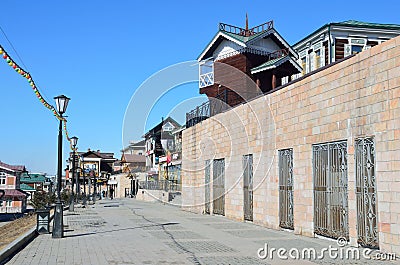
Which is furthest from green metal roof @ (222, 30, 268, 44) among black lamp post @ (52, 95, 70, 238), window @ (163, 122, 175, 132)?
window @ (163, 122, 175, 132)

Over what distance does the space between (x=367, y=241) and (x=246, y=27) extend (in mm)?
20164

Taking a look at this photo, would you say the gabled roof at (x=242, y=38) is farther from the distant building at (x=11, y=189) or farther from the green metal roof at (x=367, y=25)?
the distant building at (x=11, y=189)

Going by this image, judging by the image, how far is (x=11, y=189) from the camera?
57875mm

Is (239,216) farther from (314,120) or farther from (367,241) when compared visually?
(367,241)

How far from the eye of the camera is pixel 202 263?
959 centimetres

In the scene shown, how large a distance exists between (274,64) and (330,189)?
12.6m

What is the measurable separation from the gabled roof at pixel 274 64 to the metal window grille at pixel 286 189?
9.34m

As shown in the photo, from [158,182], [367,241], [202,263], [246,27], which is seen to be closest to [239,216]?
[367,241]

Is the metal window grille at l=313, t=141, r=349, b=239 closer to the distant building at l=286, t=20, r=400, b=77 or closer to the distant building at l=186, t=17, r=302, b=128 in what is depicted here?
the distant building at l=186, t=17, r=302, b=128

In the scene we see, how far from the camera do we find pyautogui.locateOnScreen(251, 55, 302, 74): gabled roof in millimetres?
24469

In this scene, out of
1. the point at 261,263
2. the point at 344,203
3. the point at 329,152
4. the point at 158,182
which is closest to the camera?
the point at 261,263

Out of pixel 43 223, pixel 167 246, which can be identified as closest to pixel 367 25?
pixel 167 246

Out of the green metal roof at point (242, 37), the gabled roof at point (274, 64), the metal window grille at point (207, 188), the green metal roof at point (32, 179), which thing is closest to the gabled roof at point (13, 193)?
the green metal roof at point (32, 179)

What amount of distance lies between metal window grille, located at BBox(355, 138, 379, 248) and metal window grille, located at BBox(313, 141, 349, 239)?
0.64 metres
